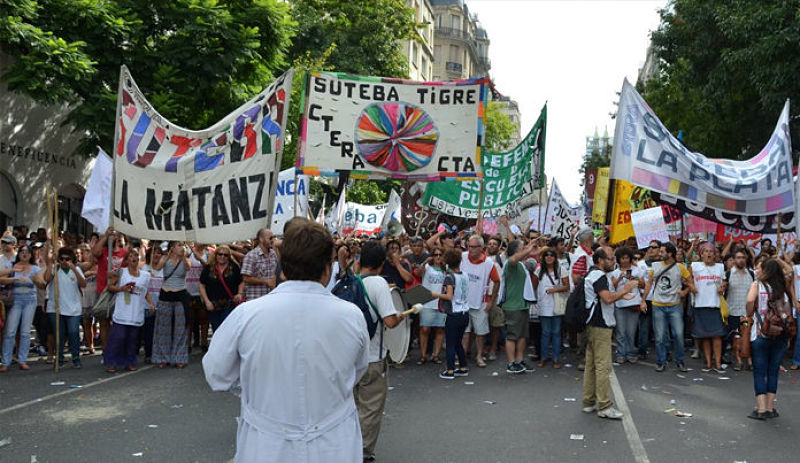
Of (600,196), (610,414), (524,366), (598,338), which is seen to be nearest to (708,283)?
(524,366)

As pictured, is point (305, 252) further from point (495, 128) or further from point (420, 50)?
point (420, 50)

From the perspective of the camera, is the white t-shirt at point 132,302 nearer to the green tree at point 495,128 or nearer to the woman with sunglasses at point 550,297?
the woman with sunglasses at point 550,297

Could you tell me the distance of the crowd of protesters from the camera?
408 inches

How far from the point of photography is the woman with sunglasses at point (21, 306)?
10180 mm

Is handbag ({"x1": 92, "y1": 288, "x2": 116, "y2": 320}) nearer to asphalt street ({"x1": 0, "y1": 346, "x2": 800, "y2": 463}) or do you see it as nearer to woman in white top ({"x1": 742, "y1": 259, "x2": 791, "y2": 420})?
asphalt street ({"x1": 0, "y1": 346, "x2": 800, "y2": 463})

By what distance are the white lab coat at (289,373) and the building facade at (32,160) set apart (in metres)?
16.9

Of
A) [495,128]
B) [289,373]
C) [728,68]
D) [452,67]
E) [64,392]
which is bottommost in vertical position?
[64,392]

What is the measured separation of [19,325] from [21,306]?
310mm

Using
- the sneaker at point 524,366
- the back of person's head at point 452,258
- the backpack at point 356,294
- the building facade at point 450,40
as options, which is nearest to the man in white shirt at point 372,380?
the backpack at point 356,294

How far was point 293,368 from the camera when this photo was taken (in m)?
2.84

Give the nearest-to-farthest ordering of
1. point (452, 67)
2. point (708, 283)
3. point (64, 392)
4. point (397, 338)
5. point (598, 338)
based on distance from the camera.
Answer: point (397, 338) → point (598, 338) → point (64, 392) → point (708, 283) → point (452, 67)

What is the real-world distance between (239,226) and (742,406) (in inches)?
221

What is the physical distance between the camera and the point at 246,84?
57.2 ft

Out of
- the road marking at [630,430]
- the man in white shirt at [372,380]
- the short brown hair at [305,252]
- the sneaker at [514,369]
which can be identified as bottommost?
the road marking at [630,430]
